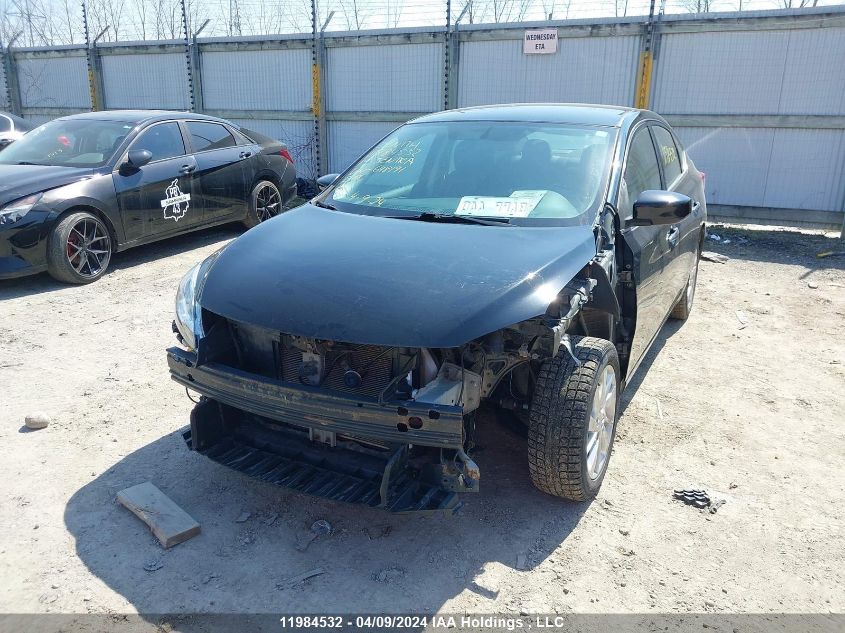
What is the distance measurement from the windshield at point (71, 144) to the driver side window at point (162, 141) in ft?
0.59

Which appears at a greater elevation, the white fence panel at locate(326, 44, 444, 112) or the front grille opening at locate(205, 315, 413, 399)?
the white fence panel at locate(326, 44, 444, 112)

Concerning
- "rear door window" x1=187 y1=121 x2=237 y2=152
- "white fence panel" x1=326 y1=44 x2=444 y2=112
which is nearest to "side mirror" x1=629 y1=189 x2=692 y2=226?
"rear door window" x1=187 y1=121 x2=237 y2=152

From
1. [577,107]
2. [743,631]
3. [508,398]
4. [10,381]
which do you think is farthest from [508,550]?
[10,381]

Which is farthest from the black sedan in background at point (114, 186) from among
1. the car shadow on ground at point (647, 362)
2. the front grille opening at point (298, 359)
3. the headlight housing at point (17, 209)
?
the car shadow on ground at point (647, 362)

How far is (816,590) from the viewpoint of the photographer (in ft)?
8.59

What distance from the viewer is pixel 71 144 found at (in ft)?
23.3

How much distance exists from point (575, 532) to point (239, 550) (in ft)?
4.82

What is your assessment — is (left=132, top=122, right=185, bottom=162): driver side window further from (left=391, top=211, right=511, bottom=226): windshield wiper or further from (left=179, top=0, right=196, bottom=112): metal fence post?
(left=179, top=0, right=196, bottom=112): metal fence post

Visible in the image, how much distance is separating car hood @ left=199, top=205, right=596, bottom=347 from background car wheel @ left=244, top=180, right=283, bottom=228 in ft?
17.6

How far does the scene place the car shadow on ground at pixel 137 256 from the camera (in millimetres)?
6371

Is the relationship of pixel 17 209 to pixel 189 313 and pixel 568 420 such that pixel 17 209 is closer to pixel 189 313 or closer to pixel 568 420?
pixel 189 313

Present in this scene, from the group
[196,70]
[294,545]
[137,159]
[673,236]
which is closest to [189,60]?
[196,70]

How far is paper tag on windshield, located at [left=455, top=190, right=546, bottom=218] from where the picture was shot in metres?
3.36

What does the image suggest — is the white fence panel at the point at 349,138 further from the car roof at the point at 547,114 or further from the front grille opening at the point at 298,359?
the front grille opening at the point at 298,359
